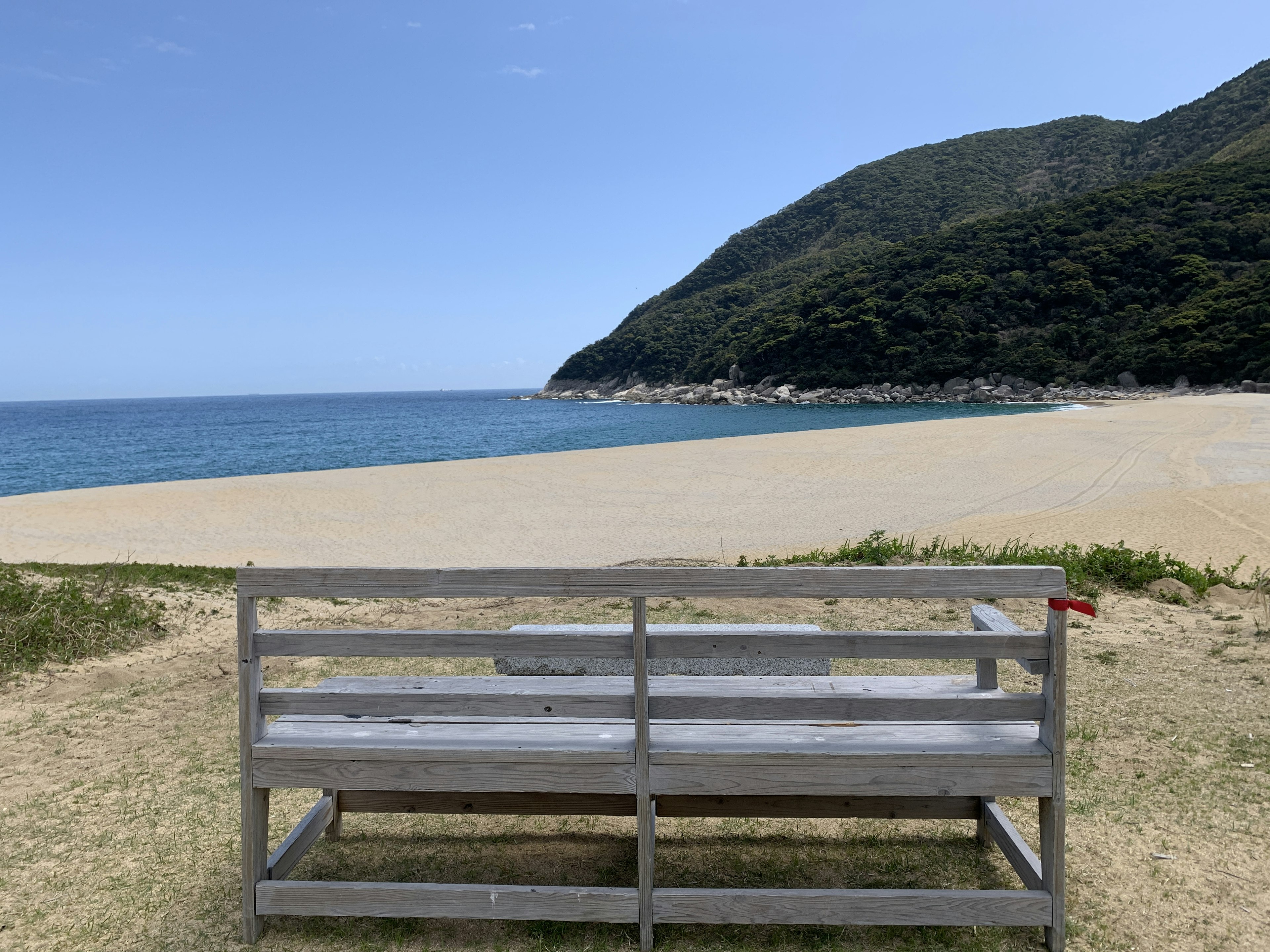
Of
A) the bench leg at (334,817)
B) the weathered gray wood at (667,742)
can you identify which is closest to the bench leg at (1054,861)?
the weathered gray wood at (667,742)

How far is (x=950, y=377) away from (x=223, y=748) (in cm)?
6878

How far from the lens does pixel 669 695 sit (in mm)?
2367

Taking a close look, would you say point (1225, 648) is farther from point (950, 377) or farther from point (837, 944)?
point (950, 377)

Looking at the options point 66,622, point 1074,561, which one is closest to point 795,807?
point 66,622

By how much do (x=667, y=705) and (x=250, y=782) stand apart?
52.5 inches

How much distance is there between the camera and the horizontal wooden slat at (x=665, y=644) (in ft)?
7.43

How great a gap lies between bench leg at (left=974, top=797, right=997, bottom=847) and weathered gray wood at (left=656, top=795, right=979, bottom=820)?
0.73 feet

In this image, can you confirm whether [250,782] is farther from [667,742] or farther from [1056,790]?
[1056,790]

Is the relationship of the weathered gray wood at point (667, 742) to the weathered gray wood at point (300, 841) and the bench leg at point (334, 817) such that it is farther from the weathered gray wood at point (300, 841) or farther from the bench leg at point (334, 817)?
the bench leg at point (334, 817)

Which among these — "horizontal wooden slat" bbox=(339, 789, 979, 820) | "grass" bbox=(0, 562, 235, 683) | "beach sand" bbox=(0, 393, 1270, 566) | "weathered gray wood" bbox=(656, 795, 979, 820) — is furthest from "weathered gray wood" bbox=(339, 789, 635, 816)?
"beach sand" bbox=(0, 393, 1270, 566)

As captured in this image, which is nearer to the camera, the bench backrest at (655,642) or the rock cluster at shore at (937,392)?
the bench backrest at (655,642)

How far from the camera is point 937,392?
6588cm

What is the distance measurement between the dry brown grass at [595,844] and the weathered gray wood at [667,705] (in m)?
0.81

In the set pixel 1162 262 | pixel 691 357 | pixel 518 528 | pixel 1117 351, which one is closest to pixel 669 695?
pixel 518 528
